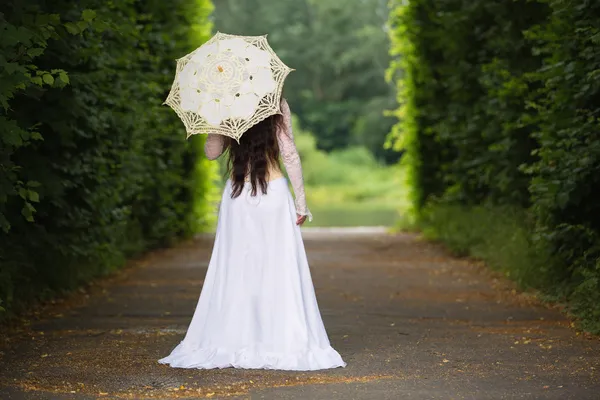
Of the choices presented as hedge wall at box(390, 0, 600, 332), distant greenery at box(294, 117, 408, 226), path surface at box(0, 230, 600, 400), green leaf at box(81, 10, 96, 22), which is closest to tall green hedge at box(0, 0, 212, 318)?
green leaf at box(81, 10, 96, 22)

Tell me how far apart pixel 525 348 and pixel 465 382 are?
1267 millimetres

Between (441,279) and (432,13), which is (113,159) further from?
(432,13)

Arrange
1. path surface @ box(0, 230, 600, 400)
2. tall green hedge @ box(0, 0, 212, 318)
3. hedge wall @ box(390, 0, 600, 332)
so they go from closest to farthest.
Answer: path surface @ box(0, 230, 600, 400) → tall green hedge @ box(0, 0, 212, 318) → hedge wall @ box(390, 0, 600, 332)

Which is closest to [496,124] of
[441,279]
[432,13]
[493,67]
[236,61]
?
[493,67]

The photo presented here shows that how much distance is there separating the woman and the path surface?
284 mm

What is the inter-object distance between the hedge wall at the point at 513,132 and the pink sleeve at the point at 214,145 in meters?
2.87

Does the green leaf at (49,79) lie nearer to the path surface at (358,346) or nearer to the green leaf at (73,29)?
the green leaf at (73,29)

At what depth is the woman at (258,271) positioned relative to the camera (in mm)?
6715

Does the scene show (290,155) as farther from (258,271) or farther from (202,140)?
(202,140)

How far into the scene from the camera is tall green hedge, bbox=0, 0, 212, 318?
6809 millimetres

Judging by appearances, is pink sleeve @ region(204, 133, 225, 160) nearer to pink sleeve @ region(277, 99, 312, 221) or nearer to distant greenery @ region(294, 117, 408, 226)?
pink sleeve @ region(277, 99, 312, 221)

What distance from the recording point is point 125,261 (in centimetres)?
1255

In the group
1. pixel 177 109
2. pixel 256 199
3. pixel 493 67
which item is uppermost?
pixel 493 67

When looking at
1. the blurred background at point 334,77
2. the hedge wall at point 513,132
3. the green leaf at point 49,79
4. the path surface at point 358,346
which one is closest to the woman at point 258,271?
the path surface at point 358,346
